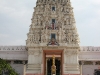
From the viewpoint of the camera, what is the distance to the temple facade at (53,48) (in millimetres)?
32906

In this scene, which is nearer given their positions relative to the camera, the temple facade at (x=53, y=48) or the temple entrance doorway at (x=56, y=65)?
the temple facade at (x=53, y=48)

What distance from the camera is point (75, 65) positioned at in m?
32.7

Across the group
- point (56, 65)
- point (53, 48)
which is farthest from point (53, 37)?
point (56, 65)

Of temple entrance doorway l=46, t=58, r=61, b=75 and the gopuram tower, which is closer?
the gopuram tower

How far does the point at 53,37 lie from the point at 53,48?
6.69ft

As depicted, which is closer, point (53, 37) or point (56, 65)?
→ point (53, 37)

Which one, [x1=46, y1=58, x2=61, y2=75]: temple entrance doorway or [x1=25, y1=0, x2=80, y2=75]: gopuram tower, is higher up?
[x1=25, y1=0, x2=80, y2=75]: gopuram tower

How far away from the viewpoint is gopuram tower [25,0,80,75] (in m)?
32.8

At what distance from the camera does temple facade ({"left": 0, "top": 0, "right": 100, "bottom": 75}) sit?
108 ft

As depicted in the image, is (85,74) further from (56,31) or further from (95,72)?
(56,31)

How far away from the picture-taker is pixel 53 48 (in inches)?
1304

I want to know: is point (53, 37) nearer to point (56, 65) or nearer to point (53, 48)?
point (53, 48)

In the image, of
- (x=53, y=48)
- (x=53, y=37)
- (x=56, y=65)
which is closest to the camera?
(x=53, y=48)

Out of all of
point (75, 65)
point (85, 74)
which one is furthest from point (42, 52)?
point (85, 74)
